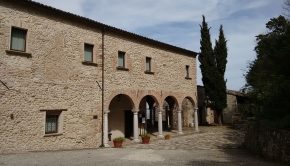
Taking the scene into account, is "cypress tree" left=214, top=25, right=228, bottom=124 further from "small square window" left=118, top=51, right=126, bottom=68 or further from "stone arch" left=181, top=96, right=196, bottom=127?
"small square window" left=118, top=51, right=126, bottom=68

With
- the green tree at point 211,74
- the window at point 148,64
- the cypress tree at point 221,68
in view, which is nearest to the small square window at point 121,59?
the window at point 148,64

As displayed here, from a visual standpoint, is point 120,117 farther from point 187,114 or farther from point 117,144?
point 187,114

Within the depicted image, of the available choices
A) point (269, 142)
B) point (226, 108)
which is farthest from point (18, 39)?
point (226, 108)

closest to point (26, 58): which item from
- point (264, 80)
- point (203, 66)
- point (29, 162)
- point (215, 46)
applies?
point (29, 162)

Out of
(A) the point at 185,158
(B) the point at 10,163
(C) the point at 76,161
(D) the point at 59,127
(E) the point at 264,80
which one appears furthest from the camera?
(E) the point at 264,80

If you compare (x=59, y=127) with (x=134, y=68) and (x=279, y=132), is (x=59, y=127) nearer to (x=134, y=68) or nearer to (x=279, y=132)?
(x=134, y=68)

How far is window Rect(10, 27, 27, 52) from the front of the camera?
13.8 metres

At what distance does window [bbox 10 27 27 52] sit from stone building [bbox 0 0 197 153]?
4 centimetres

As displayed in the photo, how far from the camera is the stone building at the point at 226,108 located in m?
32.9

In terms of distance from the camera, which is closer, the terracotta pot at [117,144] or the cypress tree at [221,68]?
Answer: the terracotta pot at [117,144]

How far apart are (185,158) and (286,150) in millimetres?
3747

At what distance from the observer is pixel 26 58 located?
14.1 m

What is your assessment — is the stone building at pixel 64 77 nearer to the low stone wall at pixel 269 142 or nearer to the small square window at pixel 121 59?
the small square window at pixel 121 59

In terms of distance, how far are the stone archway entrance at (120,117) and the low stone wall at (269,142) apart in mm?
7788
